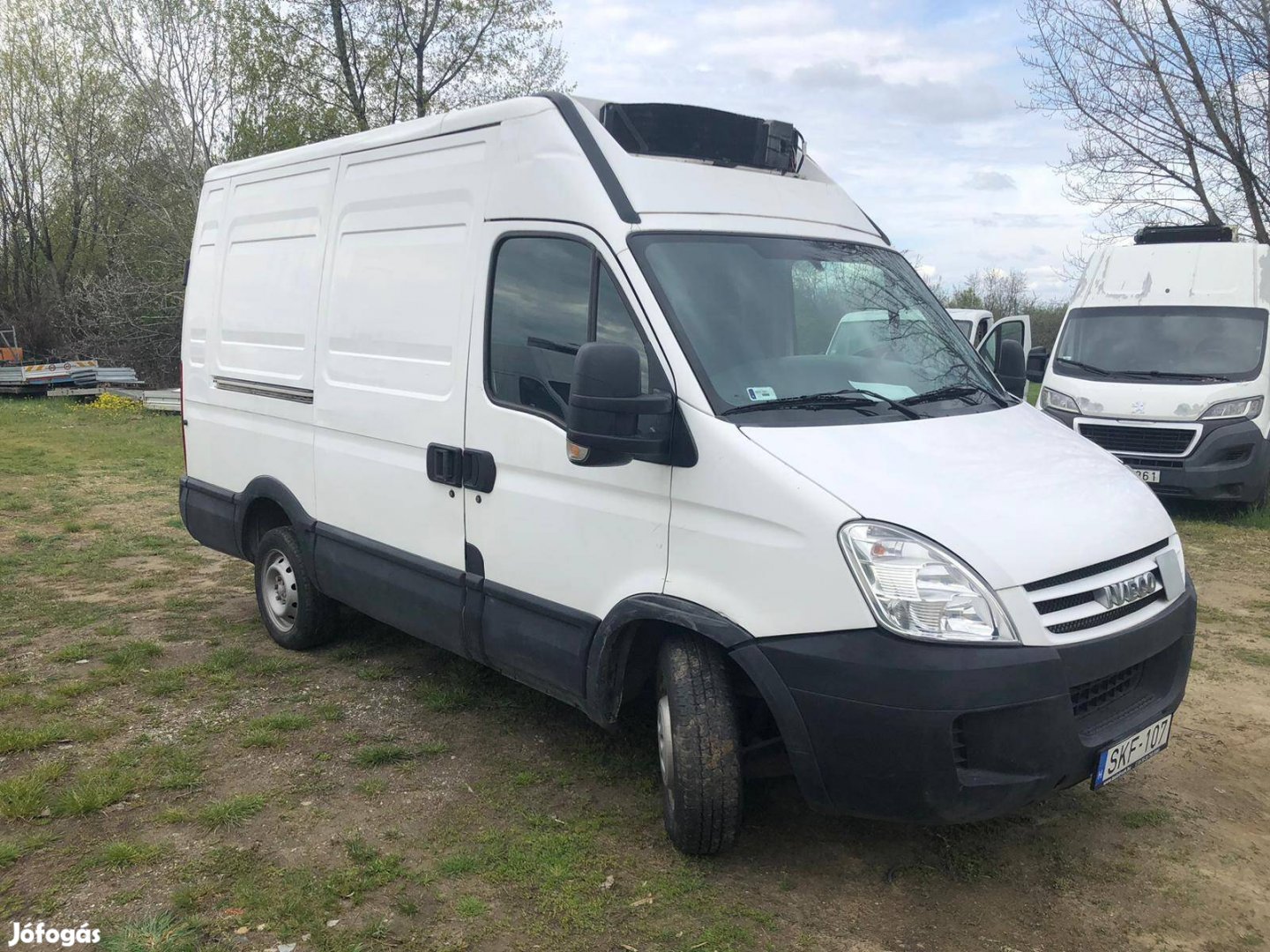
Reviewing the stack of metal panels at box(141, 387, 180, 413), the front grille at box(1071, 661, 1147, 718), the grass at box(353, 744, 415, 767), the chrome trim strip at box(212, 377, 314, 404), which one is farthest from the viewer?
the stack of metal panels at box(141, 387, 180, 413)

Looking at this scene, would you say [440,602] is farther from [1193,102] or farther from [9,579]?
[1193,102]

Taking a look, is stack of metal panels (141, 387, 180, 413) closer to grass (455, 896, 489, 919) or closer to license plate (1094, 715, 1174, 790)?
grass (455, 896, 489, 919)

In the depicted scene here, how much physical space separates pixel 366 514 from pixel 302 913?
210 cm

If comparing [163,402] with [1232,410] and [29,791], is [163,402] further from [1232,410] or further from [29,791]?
[1232,410]

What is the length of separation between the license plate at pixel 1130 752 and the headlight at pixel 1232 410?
709cm

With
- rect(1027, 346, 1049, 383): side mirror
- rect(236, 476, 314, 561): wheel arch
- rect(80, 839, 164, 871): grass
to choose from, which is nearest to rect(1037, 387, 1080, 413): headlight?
rect(1027, 346, 1049, 383): side mirror

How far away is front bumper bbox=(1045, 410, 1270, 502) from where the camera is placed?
9422 mm

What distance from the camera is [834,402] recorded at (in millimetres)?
3562

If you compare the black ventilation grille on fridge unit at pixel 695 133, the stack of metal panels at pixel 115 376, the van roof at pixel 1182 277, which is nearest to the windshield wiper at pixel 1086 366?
the van roof at pixel 1182 277

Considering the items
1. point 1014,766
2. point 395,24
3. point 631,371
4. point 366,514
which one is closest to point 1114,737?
point 1014,766

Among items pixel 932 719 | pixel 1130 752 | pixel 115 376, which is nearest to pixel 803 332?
pixel 932 719

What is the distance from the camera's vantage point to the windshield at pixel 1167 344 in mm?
9867

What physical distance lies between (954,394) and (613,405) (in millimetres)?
1520

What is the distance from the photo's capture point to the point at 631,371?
3264 millimetres
